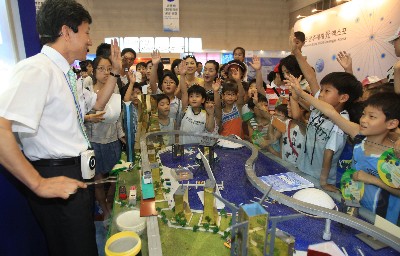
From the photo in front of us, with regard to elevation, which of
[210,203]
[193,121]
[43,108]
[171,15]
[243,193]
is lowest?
[243,193]

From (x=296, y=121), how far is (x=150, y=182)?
5.52ft

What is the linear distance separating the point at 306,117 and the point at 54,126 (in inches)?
98.6

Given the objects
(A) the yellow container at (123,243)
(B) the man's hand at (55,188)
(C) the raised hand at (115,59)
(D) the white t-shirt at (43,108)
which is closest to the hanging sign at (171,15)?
(C) the raised hand at (115,59)

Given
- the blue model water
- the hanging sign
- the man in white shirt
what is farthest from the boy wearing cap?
the hanging sign

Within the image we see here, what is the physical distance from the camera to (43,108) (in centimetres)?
138

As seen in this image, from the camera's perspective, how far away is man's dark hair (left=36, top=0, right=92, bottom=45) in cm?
152

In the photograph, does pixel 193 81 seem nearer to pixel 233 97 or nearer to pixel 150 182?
pixel 233 97

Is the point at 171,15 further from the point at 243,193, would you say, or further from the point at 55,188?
the point at 55,188

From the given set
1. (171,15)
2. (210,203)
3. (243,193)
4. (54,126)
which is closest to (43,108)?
(54,126)

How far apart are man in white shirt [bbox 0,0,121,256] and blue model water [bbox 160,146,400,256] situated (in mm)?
749

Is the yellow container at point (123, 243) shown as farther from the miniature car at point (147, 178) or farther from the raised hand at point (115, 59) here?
the raised hand at point (115, 59)

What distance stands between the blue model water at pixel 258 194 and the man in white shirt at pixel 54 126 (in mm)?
749

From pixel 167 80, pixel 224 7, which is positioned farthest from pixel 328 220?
pixel 224 7

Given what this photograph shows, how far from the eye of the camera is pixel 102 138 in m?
3.06
